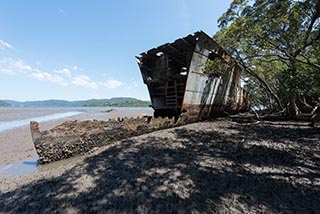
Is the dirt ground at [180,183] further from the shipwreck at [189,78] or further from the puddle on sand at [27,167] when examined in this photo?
the shipwreck at [189,78]

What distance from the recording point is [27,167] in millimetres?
5398

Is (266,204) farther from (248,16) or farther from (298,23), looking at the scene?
(248,16)

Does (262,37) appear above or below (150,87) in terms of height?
above

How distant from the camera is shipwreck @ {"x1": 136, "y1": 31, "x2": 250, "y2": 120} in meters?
8.99

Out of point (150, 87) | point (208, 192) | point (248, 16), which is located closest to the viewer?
point (208, 192)

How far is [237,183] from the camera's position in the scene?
3.21 metres

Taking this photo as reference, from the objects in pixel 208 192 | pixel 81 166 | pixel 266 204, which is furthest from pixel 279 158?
pixel 81 166

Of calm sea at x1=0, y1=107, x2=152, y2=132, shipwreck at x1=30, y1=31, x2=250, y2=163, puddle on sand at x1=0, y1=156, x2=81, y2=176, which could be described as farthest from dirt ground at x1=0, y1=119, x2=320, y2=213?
calm sea at x1=0, y1=107, x2=152, y2=132

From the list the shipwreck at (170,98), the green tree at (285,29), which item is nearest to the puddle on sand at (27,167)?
the shipwreck at (170,98)

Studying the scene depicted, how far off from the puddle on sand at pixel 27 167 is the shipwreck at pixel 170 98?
0.24m

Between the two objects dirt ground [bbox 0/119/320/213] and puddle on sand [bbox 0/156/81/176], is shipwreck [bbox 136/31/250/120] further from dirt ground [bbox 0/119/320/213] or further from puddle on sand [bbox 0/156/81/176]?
puddle on sand [bbox 0/156/81/176]

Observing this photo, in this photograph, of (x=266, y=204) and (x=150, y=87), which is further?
(x=150, y=87)

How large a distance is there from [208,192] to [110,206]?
5.46 ft

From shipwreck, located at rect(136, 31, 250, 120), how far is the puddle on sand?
19.3ft
